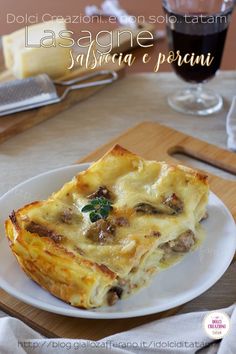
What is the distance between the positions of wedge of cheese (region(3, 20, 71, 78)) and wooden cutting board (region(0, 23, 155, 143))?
2.4 inches

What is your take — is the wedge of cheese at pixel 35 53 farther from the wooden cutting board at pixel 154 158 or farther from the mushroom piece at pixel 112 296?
the mushroom piece at pixel 112 296

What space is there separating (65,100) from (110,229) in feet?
4.39

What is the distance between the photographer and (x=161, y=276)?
222 cm

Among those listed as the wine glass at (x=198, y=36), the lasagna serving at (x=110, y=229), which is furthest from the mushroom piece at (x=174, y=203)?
the wine glass at (x=198, y=36)

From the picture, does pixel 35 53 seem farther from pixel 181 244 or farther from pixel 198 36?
pixel 181 244

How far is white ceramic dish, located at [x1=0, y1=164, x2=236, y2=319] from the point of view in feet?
6.79

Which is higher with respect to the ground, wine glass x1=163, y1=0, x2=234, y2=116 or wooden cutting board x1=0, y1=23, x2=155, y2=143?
wine glass x1=163, y1=0, x2=234, y2=116

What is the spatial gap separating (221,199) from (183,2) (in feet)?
3.40

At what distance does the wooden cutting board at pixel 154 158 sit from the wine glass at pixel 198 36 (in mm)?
330

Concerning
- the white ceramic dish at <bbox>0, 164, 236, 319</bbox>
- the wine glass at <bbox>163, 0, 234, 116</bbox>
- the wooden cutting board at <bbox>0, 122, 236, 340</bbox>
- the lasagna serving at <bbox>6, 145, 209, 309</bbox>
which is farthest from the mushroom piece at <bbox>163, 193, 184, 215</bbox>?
the wine glass at <bbox>163, 0, 234, 116</bbox>

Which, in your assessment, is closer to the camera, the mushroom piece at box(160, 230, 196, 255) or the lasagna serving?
the lasagna serving

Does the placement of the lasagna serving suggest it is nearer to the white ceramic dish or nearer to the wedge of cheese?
the white ceramic dish

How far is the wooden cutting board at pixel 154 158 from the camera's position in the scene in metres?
2.10

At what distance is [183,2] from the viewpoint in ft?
10.7
